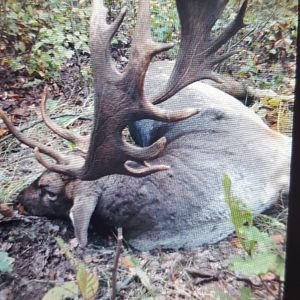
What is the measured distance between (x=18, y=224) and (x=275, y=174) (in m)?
0.57

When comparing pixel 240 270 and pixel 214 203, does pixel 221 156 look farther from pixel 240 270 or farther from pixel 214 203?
pixel 240 270

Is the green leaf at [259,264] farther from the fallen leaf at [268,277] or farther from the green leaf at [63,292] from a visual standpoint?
the green leaf at [63,292]

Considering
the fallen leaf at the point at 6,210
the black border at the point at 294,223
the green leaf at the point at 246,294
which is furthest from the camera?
the fallen leaf at the point at 6,210

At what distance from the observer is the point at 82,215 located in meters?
1.42

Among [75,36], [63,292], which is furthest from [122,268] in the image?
[75,36]

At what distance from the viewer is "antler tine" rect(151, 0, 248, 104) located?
1.16 m

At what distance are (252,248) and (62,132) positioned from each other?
503 mm

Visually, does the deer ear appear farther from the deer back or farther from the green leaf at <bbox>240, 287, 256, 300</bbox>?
the green leaf at <bbox>240, 287, 256, 300</bbox>

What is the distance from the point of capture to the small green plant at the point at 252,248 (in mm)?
1023

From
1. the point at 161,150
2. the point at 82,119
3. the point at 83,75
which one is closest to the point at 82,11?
the point at 83,75

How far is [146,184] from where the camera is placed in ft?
4.83

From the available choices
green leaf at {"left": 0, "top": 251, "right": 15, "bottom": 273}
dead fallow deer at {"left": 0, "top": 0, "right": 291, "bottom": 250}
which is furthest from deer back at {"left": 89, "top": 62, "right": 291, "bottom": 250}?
green leaf at {"left": 0, "top": 251, "right": 15, "bottom": 273}

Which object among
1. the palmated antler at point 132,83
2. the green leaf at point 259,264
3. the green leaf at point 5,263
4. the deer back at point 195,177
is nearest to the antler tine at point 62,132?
the palmated antler at point 132,83

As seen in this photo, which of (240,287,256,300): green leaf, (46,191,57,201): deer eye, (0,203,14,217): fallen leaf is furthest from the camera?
(46,191,57,201): deer eye
